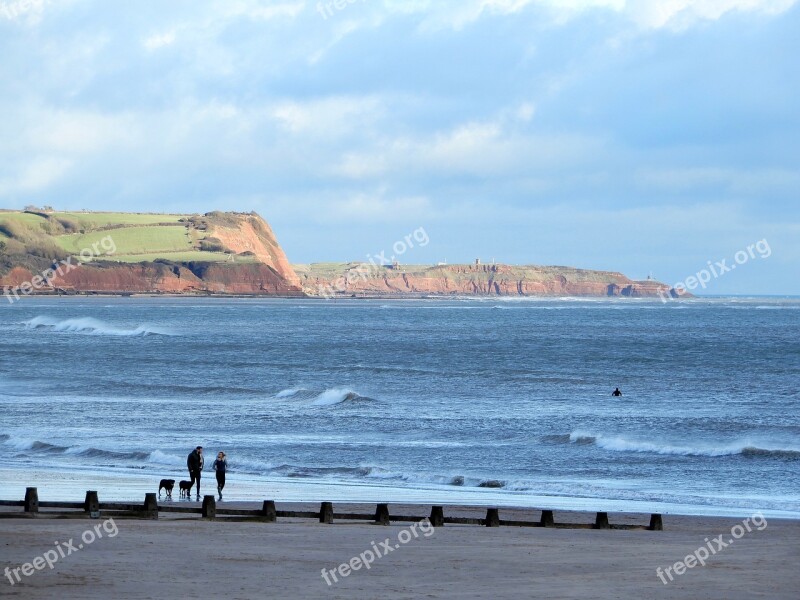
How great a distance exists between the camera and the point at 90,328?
132250mm

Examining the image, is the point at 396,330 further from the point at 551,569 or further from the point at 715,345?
the point at 551,569

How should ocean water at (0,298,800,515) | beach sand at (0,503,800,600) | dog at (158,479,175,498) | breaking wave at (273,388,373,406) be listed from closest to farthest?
beach sand at (0,503,800,600), dog at (158,479,175,498), ocean water at (0,298,800,515), breaking wave at (273,388,373,406)

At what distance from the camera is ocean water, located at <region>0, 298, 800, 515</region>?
2902 cm

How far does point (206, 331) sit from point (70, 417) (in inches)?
3429

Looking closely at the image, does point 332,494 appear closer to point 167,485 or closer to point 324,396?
point 167,485

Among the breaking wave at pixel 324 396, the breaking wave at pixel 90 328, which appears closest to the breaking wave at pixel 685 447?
the breaking wave at pixel 324 396

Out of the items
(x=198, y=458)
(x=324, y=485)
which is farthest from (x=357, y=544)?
(x=324, y=485)
